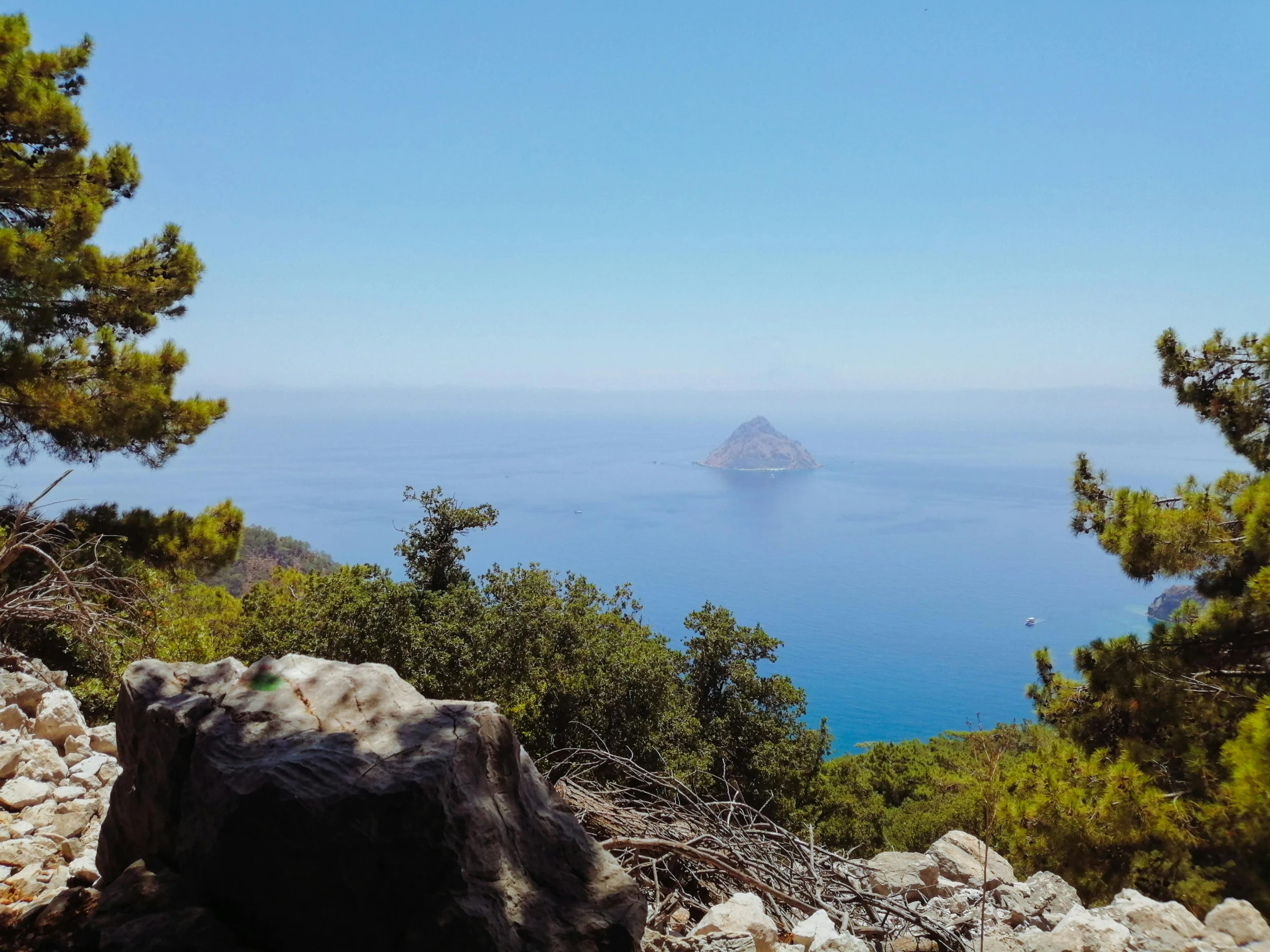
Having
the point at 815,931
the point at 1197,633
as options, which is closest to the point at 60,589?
the point at 815,931

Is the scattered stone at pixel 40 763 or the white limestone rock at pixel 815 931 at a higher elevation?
the scattered stone at pixel 40 763

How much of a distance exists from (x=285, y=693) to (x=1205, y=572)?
23.4ft

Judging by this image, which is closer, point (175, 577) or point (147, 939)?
point (147, 939)

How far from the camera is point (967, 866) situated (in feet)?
13.2

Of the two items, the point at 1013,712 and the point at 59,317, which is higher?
the point at 59,317

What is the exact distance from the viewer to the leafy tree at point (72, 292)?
285 inches

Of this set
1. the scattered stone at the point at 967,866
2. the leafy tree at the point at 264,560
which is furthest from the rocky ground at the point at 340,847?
the leafy tree at the point at 264,560

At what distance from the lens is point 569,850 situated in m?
2.40

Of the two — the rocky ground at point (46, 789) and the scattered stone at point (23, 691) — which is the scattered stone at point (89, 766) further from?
the scattered stone at point (23, 691)

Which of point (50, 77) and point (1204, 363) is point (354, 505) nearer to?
point (50, 77)

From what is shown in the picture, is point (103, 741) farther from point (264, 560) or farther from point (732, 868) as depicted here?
point (264, 560)

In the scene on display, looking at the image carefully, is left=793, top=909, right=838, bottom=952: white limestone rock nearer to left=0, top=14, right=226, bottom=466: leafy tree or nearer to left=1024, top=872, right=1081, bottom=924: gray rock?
left=1024, top=872, right=1081, bottom=924: gray rock

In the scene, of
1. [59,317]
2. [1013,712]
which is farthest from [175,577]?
[1013,712]

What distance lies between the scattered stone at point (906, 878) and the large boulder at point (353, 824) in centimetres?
195
